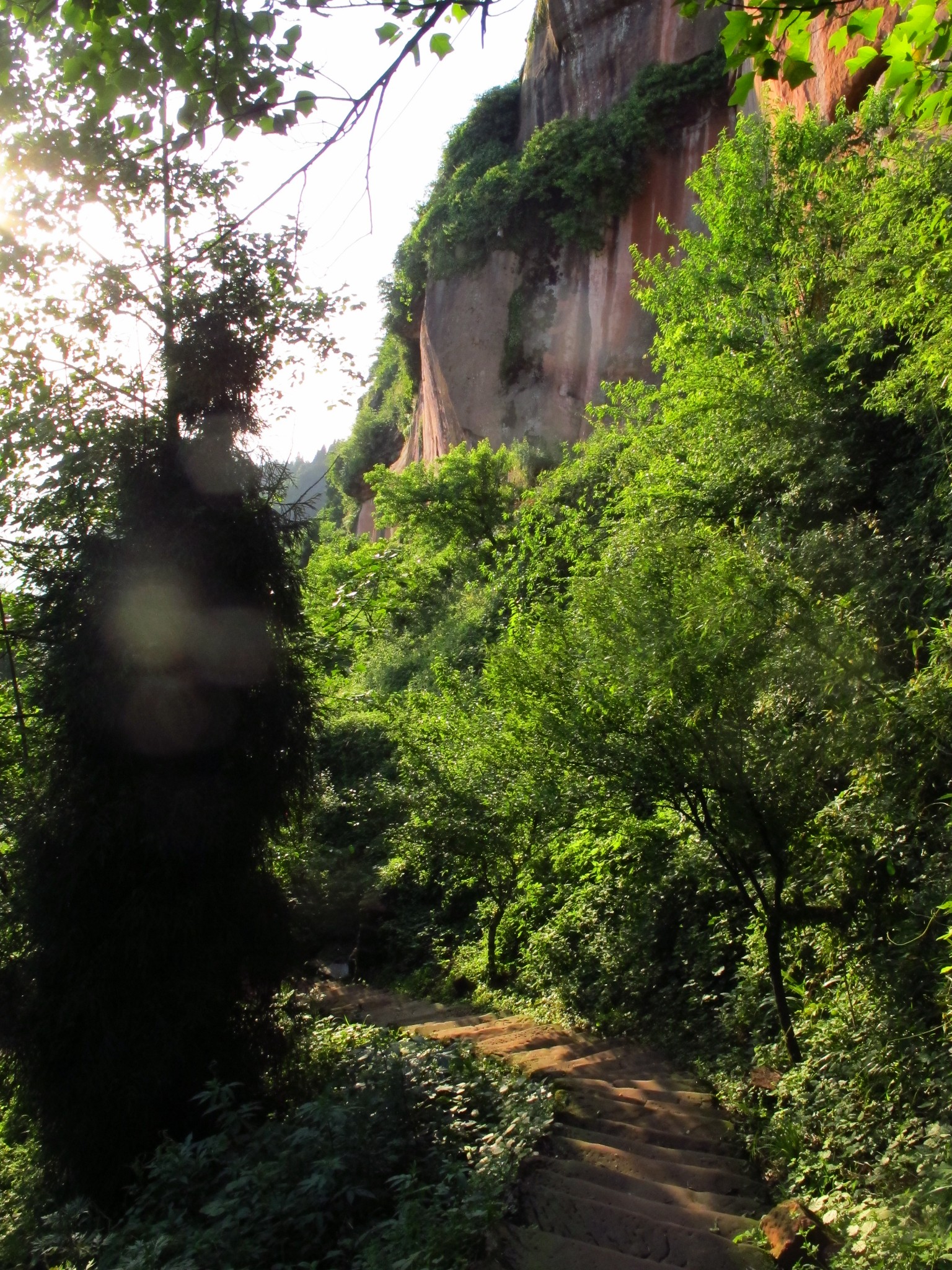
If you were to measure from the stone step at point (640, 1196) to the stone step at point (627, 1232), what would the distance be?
56 millimetres

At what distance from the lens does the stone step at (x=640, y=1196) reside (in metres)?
4.87

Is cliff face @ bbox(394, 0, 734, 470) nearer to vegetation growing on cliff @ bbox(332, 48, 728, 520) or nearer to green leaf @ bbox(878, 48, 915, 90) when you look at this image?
vegetation growing on cliff @ bbox(332, 48, 728, 520)

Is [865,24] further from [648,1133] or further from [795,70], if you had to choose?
[648,1133]

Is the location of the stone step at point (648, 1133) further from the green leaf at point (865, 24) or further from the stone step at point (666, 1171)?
the green leaf at point (865, 24)

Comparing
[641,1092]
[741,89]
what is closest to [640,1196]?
[641,1092]

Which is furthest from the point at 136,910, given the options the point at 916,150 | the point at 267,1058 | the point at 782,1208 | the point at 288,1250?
the point at 916,150

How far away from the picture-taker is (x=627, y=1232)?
475 cm

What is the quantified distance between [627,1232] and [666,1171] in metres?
0.77

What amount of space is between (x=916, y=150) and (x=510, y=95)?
2130 centimetres

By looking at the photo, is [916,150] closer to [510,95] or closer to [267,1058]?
[267,1058]

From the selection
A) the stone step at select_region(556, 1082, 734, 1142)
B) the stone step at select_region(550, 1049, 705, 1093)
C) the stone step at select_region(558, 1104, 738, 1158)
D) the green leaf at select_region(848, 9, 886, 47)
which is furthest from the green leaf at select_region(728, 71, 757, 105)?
the stone step at select_region(550, 1049, 705, 1093)

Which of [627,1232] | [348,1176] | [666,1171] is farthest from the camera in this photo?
[666,1171]

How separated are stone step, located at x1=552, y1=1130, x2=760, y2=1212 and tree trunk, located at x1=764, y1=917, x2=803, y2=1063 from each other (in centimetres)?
109

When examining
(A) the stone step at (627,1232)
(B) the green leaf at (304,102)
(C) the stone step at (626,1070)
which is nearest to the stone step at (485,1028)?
(C) the stone step at (626,1070)
